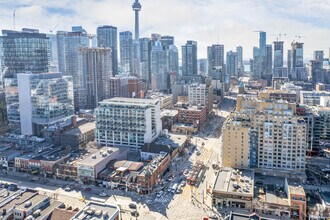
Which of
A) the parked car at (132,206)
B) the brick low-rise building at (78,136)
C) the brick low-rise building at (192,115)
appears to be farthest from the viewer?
the brick low-rise building at (192,115)

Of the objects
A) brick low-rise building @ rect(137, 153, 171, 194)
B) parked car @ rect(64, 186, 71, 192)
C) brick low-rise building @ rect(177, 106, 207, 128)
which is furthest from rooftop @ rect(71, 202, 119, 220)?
brick low-rise building @ rect(177, 106, 207, 128)

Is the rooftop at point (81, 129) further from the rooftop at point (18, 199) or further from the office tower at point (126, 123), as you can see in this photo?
the rooftop at point (18, 199)

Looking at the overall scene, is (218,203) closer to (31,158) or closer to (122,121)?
(122,121)

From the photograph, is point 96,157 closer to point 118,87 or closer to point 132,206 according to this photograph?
point 132,206

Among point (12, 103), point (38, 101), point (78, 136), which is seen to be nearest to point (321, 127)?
point (78, 136)

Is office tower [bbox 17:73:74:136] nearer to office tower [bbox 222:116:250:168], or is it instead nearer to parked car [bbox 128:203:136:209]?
parked car [bbox 128:203:136:209]

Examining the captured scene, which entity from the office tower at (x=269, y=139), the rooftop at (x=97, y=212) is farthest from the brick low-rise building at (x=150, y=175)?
the rooftop at (x=97, y=212)

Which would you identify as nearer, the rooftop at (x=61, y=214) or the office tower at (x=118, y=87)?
the rooftop at (x=61, y=214)
